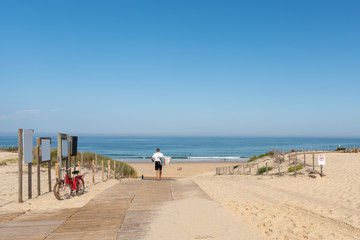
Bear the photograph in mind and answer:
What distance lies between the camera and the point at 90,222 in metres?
6.77

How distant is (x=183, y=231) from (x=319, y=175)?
1347cm

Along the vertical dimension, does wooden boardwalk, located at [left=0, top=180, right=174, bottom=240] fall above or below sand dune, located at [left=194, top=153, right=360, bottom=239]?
above

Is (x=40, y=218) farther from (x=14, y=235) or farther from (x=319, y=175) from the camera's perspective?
(x=319, y=175)

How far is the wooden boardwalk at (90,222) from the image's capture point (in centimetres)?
584

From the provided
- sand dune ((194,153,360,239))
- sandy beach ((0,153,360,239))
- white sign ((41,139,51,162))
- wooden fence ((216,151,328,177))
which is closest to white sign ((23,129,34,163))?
white sign ((41,139,51,162))

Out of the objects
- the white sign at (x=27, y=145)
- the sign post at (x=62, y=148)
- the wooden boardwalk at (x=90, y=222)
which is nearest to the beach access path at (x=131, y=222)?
the wooden boardwalk at (x=90, y=222)

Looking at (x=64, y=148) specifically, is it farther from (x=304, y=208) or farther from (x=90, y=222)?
(x=304, y=208)

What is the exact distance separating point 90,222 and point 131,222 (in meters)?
0.96

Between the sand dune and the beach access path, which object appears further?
the sand dune

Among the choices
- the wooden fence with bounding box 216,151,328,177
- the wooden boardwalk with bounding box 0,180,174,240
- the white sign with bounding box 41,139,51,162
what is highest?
the white sign with bounding box 41,139,51,162

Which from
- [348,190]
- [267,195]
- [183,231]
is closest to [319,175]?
[348,190]

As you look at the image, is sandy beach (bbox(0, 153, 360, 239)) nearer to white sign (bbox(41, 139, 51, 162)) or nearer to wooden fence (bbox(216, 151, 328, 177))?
white sign (bbox(41, 139, 51, 162))

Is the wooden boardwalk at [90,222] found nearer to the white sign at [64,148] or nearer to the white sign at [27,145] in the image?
the white sign at [27,145]

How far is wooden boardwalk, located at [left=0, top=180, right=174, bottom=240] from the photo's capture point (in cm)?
584
